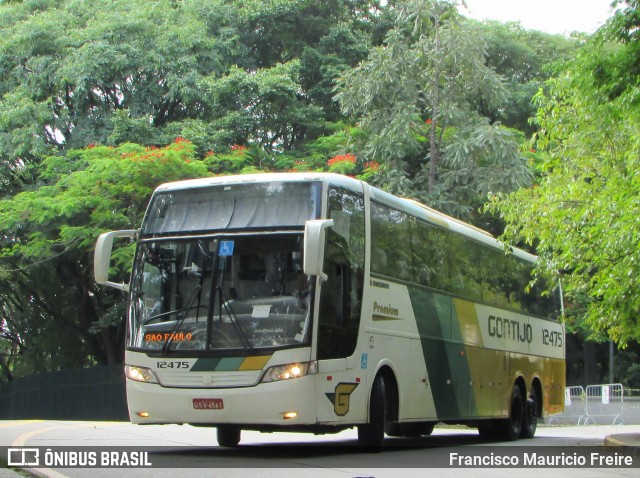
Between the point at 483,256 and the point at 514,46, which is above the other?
the point at 514,46

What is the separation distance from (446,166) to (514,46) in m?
12.0

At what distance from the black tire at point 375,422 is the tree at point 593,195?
4436 millimetres

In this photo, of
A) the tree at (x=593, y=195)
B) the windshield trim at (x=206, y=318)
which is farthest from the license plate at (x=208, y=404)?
the tree at (x=593, y=195)

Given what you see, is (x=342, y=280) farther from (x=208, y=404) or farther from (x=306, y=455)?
(x=306, y=455)

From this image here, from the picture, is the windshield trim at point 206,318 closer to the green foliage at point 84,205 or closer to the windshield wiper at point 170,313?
the windshield wiper at point 170,313

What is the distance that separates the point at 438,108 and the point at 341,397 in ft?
56.4

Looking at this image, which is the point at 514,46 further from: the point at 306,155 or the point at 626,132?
the point at 626,132

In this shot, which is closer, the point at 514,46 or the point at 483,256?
the point at 483,256

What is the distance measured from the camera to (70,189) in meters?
27.6

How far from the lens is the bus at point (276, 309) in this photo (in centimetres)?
1177

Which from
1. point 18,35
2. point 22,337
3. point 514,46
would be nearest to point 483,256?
point 18,35

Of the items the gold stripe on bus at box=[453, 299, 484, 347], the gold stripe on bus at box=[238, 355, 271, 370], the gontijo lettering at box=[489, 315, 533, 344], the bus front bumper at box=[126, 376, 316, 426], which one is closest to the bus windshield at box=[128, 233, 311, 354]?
the gold stripe on bus at box=[238, 355, 271, 370]

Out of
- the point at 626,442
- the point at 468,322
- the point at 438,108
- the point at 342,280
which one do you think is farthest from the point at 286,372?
the point at 438,108

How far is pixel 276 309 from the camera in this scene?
11.9m
